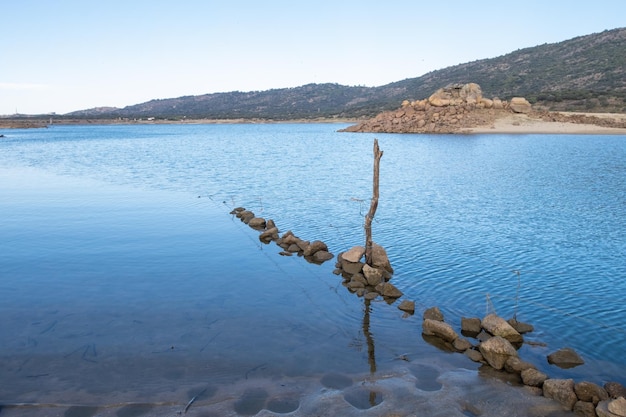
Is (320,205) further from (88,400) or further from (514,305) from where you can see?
(88,400)

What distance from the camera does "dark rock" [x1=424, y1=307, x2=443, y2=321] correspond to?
12.7 meters

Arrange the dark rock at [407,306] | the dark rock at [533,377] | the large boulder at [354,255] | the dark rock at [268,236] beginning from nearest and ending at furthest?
the dark rock at [533,377] < the dark rock at [407,306] < the large boulder at [354,255] < the dark rock at [268,236]

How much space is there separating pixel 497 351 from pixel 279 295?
262 inches

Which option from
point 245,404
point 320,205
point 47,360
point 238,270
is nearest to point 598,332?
point 245,404

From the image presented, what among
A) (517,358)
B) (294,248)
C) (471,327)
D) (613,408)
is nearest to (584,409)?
(613,408)

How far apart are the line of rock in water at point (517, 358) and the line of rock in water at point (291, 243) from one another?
21.3ft

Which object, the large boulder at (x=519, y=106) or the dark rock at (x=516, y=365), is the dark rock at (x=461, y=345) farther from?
the large boulder at (x=519, y=106)

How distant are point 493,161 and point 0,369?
43.8m

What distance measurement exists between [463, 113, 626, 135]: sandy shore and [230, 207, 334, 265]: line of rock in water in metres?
63.9

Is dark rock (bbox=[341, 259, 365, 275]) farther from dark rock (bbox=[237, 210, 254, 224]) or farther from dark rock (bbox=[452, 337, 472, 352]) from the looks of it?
dark rock (bbox=[237, 210, 254, 224])

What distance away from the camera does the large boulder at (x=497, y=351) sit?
10586mm

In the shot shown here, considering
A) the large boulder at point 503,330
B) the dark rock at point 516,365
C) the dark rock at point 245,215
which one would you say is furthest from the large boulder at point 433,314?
the dark rock at point 245,215

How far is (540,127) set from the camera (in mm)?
77625

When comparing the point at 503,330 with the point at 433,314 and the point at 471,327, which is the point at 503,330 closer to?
the point at 471,327
